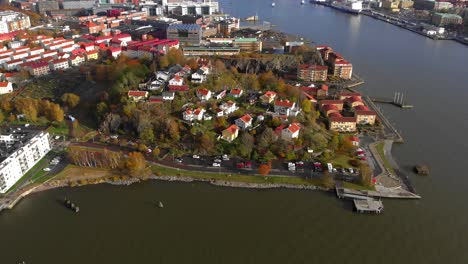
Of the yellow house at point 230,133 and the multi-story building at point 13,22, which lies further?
the multi-story building at point 13,22

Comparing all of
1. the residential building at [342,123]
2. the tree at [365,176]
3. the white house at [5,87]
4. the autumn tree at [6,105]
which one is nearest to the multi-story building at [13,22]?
the white house at [5,87]

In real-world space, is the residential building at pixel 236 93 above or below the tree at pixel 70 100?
above

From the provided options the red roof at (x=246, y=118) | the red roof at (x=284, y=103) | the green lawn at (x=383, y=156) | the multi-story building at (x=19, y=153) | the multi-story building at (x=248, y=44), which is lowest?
the green lawn at (x=383, y=156)

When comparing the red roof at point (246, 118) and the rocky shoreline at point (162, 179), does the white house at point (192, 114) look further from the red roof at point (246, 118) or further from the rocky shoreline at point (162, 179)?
the rocky shoreline at point (162, 179)

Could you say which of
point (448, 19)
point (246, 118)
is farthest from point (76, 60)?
point (448, 19)

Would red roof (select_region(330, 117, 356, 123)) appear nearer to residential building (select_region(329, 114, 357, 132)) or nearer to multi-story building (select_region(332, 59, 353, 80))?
residential building (select_region(329, 114, 357, 132))

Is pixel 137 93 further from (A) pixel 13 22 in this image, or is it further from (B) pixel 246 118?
(A) pixel 13 22

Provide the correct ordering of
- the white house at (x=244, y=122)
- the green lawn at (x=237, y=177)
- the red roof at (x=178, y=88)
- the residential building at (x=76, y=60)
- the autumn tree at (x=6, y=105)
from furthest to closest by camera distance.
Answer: the residential building at (x=76, y=60) → the autumn tree at (x=6, y=105) → the red roof at (x=178, y=88) → the white house at (x=244, y=122) → the green lawn at (x=237, y=177)
